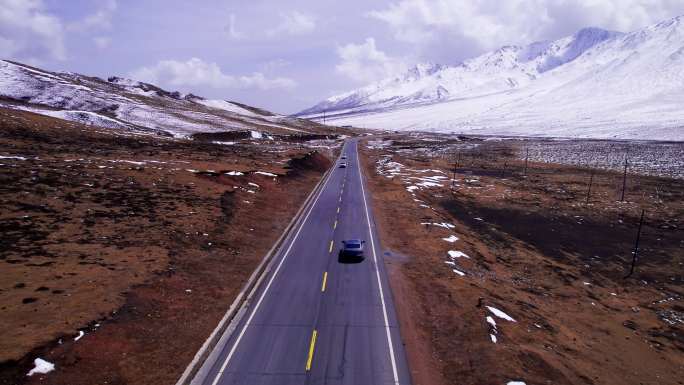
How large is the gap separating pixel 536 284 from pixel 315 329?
17627 mm

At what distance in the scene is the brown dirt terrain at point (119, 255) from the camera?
16031 millimetres

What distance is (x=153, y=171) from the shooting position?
5069cm

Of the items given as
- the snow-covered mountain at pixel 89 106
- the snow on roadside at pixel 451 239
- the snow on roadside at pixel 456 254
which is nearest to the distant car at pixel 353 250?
the snow on roadside at pixel 456 254

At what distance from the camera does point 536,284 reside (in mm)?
29672

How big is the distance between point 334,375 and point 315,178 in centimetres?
5173

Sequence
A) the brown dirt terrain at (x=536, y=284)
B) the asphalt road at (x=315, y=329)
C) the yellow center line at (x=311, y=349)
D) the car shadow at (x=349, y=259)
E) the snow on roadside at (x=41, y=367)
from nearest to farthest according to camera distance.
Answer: the snow on roadside at (x=41, y=367) < the asphalt road at (x=315, y=329) < the yellow center line at (x=311, y=349) < the brown dirt terrain at (x=536, y=284) < the car shadow at (x=349, y=259)

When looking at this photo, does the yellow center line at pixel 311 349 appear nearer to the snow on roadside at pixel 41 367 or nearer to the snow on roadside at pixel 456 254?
the snow on roadside at pixel 41 367

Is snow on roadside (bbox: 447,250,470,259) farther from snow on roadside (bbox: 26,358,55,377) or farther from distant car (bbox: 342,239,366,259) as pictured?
snow on roadside (bbox: 26,358,55,377)

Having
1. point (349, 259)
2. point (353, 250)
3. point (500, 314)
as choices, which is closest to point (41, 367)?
point (349, 259)

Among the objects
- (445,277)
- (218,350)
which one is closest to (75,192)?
(218,350)

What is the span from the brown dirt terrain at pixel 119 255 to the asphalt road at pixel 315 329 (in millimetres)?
1653

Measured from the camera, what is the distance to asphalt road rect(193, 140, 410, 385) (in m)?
15.9

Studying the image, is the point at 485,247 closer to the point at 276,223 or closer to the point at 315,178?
the point at 276,223

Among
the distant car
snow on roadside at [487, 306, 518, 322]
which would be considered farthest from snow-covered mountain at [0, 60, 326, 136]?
snow on roadside at [487, 306, 518, 322]
